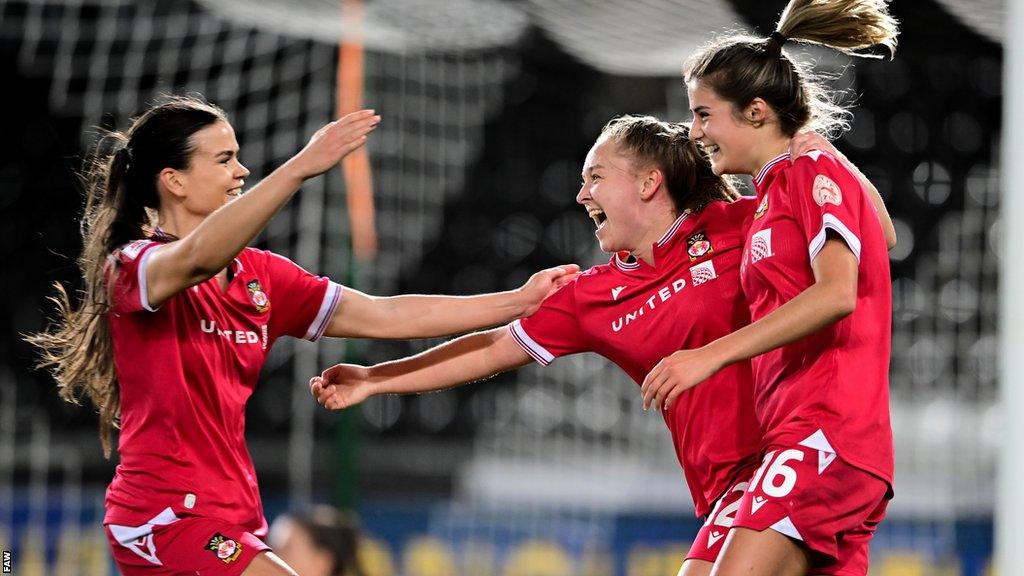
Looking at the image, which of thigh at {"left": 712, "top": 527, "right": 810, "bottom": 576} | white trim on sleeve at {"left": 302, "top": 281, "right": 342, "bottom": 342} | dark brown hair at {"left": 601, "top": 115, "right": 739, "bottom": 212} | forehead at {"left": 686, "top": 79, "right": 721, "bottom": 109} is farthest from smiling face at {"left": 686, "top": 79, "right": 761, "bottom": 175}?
white trim on sleeve at {"left": 302, "top": 281, "right": 342, "bottom": 342}

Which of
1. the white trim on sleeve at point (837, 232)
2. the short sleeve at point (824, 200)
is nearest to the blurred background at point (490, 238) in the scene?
the short sleeve at point (824, 200)

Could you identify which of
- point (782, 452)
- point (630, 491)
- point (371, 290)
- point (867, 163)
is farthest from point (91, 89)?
point (782, 452)

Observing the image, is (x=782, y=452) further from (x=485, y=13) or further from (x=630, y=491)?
(x=485, y=13)

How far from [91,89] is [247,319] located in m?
5.37

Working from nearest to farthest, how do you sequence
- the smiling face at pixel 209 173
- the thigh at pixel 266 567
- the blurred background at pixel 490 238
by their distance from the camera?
the thigh at pixel 266 567 → the smiling face at pixel 209 173 → the blurred background at pixel 490 238

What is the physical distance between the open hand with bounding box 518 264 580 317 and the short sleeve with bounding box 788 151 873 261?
3.03ft

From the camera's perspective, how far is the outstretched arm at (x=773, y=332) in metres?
2.75

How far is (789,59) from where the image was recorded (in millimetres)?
3234

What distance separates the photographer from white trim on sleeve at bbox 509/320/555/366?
3.60 meters

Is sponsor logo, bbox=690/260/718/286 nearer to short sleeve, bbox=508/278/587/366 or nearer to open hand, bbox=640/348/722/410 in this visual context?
short sleeve, bbox=508/278/587/366

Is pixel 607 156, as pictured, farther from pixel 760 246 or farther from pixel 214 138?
pixel 214 138

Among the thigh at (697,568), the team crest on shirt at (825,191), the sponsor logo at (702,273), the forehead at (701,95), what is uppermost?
the forehead at (701,95)

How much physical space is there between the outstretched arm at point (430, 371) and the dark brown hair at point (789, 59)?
37.2 inches

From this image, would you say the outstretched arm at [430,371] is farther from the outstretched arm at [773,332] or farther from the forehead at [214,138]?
the outstretched arm at [773,332]
